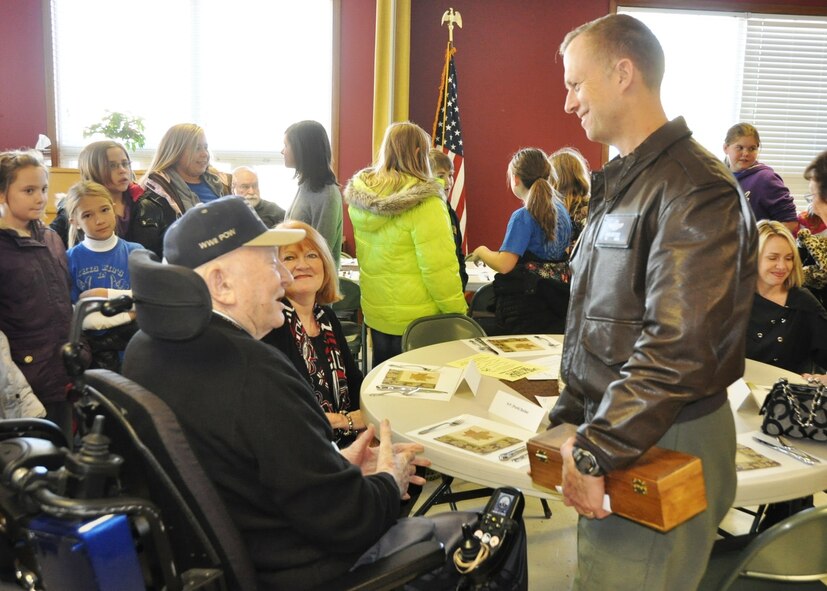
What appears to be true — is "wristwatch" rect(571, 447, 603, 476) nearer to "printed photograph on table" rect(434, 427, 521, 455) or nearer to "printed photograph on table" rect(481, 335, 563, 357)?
"printed photograph on table" rect(434, 427, 521, 455)

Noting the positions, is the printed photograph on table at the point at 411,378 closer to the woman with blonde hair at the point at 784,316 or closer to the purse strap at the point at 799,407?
the purse strap at the point at 799,407

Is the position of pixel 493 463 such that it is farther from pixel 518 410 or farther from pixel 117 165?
pixel 117 165

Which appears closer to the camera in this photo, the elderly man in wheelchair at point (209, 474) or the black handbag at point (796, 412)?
the elderly man in wheelchair at point (209, 474)

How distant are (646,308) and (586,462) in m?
0.29

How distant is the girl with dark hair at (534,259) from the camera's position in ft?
11.4

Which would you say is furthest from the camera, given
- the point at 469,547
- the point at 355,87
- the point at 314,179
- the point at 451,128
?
the point at 355,87

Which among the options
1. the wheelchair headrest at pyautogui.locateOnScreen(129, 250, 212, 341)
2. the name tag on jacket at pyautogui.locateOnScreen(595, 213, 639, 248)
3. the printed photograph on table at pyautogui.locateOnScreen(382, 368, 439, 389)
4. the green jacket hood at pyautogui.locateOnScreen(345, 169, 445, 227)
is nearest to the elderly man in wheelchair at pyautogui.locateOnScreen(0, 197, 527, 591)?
the wheelchair headrest at pyautogui.locateOnScreen(129, 250, 212, 341)

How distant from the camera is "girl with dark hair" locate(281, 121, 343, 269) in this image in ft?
11.9

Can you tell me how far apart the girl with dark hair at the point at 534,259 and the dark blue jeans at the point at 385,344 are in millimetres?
536

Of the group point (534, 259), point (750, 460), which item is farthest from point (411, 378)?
point (534, 259)

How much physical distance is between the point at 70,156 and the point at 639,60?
605 centimetres

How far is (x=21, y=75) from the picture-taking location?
19.8ft

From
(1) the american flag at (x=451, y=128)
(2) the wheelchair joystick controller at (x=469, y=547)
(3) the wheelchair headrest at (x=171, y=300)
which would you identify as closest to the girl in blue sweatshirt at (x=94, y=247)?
(3) the wheelchair headrest at (x=171, y=300)

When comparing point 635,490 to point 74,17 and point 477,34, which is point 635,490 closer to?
point 477,34
